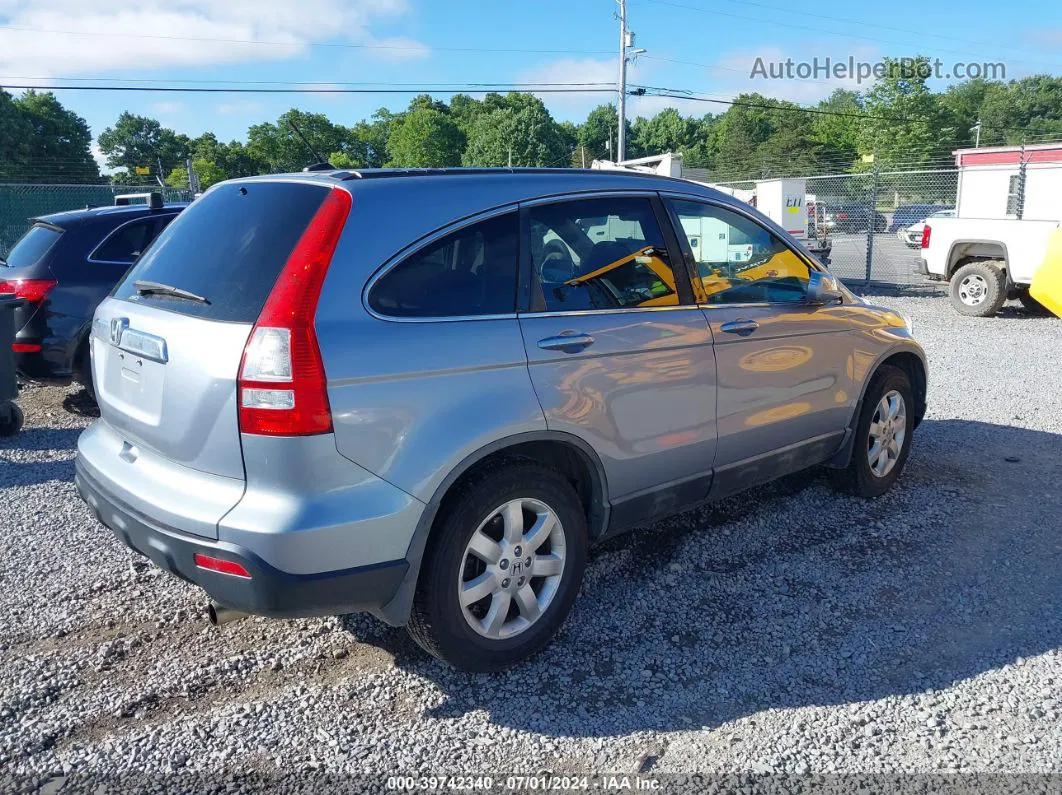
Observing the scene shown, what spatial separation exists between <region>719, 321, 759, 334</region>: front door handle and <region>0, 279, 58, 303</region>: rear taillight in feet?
18.5

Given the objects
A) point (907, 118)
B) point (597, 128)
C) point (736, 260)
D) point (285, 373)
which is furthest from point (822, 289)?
point (597, 128)

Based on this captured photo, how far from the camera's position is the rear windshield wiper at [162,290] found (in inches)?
113

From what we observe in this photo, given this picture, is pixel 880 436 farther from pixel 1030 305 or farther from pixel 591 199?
pixel 1030 305

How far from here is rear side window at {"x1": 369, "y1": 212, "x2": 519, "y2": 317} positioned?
9.11 feet

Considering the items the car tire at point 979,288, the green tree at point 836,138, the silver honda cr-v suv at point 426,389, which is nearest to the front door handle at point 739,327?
the silver honda cr-v suv at point 426,389

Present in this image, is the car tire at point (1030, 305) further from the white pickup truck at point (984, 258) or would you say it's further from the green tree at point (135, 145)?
the green tree at point (135, 145)

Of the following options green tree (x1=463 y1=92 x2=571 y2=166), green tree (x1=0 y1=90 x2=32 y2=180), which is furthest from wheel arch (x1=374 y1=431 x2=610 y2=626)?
green tree (x1=463 y1=92 x2=571 y2=166)

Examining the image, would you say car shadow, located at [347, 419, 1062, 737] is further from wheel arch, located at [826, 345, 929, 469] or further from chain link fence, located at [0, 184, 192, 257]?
chain link fence, located at [0, 184, 192, 257]

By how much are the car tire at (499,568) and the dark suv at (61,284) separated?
16.3ft

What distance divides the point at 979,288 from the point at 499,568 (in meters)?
12.2

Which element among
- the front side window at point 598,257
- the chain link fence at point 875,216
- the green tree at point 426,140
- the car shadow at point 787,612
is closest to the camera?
the car shadow at point 787,612

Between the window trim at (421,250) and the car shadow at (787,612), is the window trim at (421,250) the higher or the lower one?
the higher one

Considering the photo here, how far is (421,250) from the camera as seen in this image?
2869mm

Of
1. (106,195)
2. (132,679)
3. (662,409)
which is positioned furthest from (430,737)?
(106,195)
